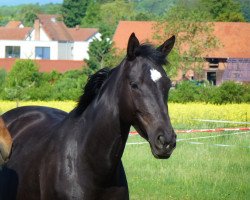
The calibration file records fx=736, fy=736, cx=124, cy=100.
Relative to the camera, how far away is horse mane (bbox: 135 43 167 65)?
5539 mm

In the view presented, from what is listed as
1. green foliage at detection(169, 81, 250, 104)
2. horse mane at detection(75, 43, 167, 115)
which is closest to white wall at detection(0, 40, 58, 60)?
green foliage at detection(169, 81, 250, 104)

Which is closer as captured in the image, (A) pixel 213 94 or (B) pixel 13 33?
(A) pixel 213 94

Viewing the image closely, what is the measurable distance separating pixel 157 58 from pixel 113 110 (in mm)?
534

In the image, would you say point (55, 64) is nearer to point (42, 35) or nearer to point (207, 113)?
point (42, 35)

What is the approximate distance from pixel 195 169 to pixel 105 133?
827cm

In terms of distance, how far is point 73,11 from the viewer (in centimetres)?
13938

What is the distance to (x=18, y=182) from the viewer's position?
21.2 ft

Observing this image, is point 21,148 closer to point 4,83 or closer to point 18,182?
point 18,182

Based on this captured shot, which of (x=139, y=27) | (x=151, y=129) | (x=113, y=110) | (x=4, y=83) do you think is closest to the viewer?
(x=151, y=129)

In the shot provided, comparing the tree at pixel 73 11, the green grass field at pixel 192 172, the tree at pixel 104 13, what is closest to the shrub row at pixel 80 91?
the green grass field at pixel 192 172

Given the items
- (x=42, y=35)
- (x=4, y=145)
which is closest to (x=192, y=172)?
(x=4, y=145)

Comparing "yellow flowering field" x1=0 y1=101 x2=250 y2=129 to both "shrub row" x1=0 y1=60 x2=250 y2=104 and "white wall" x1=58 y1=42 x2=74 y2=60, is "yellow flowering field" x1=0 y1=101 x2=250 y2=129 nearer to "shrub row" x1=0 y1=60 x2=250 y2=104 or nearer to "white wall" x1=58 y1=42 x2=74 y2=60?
"shrub row" x1=0 y1=60 x2=250 y2=104

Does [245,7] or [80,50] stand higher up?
[245,7]

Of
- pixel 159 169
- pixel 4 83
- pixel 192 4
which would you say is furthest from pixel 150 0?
pixel 159 169
